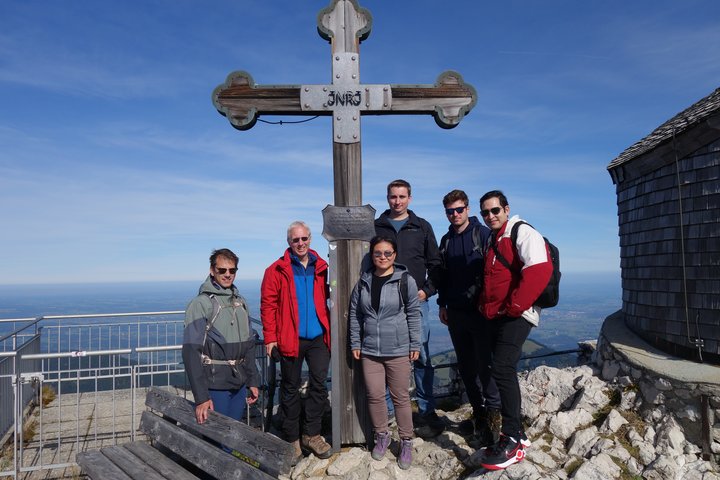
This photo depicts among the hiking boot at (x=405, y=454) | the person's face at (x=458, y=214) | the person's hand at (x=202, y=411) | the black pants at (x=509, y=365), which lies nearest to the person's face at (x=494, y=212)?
the person's face at (x=458, y=214)

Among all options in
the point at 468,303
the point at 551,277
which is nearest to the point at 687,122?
the point at 551,277

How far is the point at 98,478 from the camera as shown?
3.86 m

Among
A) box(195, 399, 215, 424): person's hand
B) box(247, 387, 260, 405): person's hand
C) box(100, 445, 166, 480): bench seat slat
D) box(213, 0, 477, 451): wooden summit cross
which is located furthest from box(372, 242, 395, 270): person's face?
box(100, 445, 166, 480): bench seat slat

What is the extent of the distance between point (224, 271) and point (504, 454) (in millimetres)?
2834

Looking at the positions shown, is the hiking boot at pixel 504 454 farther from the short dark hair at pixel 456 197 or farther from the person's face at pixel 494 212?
the short dark hair at pixel 456 197

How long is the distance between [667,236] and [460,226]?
11.7ft

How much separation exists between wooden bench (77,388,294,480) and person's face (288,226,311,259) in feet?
5.25

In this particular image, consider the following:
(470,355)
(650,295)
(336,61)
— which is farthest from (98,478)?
(650,295)

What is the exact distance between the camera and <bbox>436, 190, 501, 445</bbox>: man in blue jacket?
14.5 ft

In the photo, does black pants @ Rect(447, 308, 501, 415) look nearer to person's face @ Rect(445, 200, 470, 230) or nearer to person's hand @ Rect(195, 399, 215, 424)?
person's face @ Rect(445, 200, 470, 230)

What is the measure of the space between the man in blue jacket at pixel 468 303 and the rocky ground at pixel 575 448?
428mm

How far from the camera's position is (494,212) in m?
4.03

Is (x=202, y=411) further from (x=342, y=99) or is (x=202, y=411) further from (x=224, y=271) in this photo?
(x=342, y=99)

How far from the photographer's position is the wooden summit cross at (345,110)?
15.5ft
